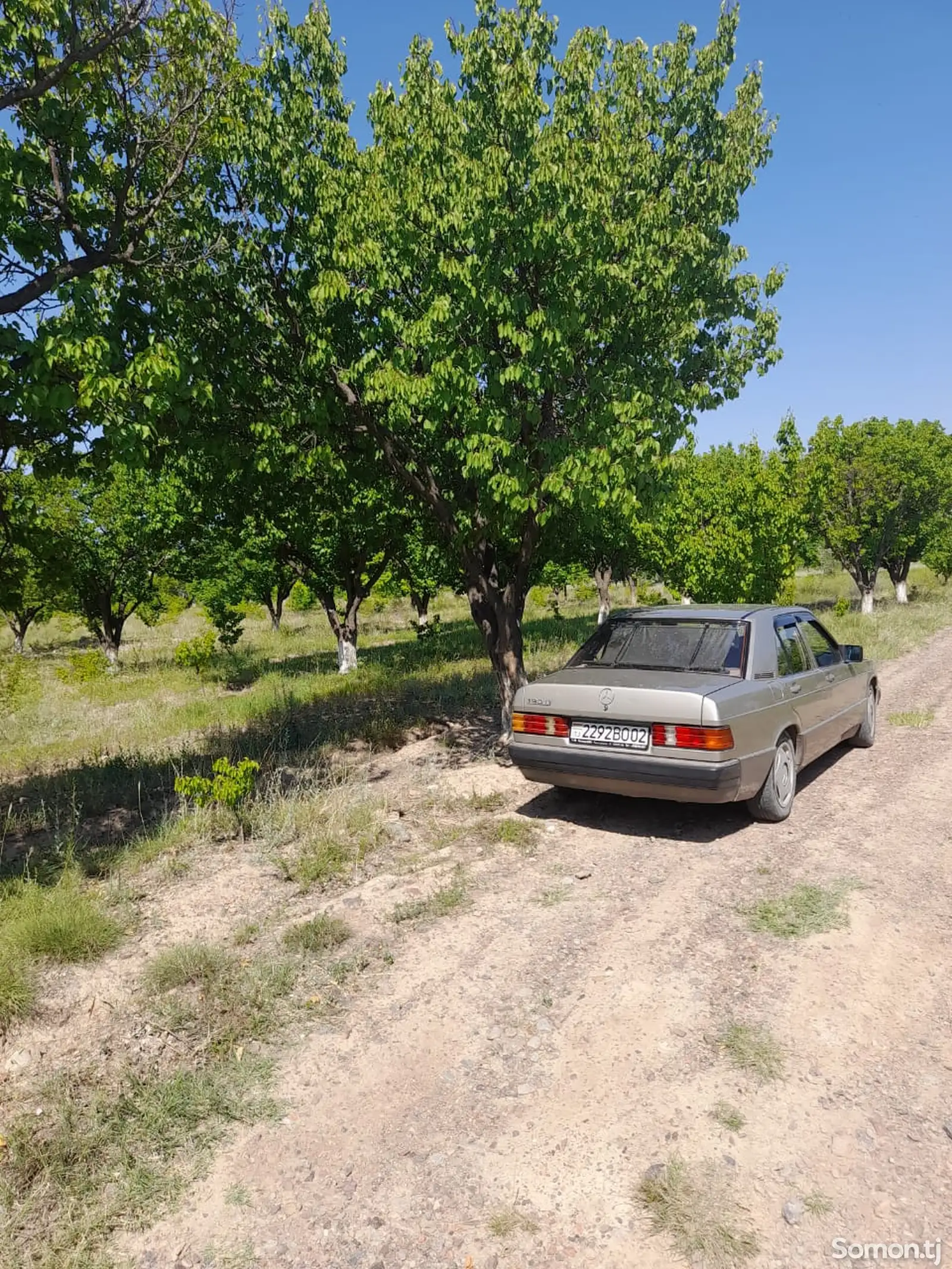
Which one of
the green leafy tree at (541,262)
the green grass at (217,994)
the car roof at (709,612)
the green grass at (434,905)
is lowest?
the green grass at (434,905)

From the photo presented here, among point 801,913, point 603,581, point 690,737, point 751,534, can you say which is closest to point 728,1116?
point 801,913

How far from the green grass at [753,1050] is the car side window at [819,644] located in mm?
4225

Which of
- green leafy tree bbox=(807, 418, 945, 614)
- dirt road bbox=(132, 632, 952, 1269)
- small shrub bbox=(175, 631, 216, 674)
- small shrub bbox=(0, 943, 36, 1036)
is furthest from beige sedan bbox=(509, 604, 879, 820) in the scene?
green leafy tree bbox=(807, 418, 945, 614)

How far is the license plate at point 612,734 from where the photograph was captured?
17.3 ft

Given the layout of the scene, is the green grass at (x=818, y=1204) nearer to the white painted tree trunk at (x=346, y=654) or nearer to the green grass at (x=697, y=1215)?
the green grass at (x=697, y=1215)

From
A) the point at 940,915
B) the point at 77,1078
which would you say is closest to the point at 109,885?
the point at 77,1078

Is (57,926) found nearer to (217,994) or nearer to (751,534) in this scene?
(217,994)

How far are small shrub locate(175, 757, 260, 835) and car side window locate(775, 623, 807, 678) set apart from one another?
4651 mm

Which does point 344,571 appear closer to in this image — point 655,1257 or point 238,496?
point 238,496

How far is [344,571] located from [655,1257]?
1938 centimetres

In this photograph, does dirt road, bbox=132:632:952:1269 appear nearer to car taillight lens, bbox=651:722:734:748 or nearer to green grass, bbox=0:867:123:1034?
car taillight lens, bbox=651:722:734:748

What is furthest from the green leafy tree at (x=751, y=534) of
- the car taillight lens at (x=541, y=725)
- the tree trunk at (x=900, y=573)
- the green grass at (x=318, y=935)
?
the tree trunk at (x=900, y=573)

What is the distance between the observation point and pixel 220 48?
6.10m

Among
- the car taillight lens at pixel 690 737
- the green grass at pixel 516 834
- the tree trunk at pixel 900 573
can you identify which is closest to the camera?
the car taillight lens at pixel 690 737
